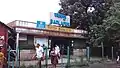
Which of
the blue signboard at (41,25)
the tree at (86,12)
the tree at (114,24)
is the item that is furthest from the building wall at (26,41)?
the tree at (86,12)

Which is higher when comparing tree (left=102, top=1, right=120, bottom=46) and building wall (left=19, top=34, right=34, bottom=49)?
tree (left=102, top=1, right=120, bottom=46)

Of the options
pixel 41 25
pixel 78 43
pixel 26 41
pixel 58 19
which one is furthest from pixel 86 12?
pixel 26 41

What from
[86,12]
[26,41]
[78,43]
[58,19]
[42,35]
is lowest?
[78,43]

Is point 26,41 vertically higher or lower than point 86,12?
lower

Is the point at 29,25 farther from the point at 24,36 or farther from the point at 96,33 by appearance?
the point at 96,33

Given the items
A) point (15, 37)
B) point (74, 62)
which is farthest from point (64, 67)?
point (15, 37)

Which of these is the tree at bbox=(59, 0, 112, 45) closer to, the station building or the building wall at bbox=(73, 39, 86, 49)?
the building wall at bbox=(73, 39, 86, 49)

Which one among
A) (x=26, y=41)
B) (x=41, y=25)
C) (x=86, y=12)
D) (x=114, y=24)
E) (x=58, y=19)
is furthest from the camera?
(x=86, y=12)

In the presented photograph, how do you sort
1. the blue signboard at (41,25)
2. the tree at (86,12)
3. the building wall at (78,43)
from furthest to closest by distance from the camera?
1. the tree at (86,12)
2. the building wall at (78,43)
3. the blue signboard at (41,25)

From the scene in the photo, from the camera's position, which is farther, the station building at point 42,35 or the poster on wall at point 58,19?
the poster on wall at point 58,19

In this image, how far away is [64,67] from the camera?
19906mm

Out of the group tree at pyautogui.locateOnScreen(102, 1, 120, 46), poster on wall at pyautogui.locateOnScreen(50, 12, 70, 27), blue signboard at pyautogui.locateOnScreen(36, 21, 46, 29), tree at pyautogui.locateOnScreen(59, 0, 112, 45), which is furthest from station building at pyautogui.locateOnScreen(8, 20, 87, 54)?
tree at pyautogui.locateOnScreen(102, 1, 120, 46)

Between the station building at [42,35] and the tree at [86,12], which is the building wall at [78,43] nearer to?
the station building at [42,35]

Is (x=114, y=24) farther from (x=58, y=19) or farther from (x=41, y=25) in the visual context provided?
(x=41, y=25)
